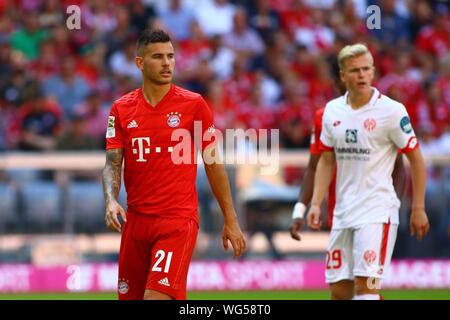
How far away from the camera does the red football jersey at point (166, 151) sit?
812 cm

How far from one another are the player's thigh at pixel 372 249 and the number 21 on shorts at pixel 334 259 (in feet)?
0.62

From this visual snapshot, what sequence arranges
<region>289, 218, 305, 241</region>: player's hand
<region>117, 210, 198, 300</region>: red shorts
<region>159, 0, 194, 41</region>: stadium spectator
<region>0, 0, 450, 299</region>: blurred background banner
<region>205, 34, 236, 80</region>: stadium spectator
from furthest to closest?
<region>159, 0, 194, 41</region>: stadium spectator, <region>205, 34, 236, 80</region>: stadium spectator, <region>0, 0, 450, 299</region>: blurred background banner, <region>289, 218, 305, 241</region>: player's hand, <region>117, 210, 198, 300</region>: red shorts

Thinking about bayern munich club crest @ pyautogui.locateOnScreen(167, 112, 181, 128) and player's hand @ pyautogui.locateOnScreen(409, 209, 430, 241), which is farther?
player's hand @ pyautogui.locateOnScreen(409, 209, 430, 241)

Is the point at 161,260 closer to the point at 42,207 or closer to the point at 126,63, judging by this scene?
the point at 42,207

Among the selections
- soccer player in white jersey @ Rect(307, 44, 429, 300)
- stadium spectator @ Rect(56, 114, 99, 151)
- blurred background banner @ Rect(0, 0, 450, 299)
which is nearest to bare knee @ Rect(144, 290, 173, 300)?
soccer player in white jersey @ Rect(307, 44, 429, 300)

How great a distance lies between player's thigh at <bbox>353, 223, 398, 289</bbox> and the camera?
9.18 m

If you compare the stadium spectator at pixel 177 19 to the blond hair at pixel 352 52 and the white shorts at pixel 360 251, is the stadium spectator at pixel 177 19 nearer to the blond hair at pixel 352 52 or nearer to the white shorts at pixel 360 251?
the blond hair at pixel 352 52

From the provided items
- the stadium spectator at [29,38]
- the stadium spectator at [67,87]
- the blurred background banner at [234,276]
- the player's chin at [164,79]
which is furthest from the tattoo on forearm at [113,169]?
the stadium spectator at [29,38]

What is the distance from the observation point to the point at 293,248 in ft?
55.9

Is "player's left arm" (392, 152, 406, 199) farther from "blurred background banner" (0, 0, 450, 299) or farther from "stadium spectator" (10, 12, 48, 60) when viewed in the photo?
"stadium spectator" (10, 12, 48, 60)

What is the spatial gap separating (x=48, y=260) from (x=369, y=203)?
8.63 meters

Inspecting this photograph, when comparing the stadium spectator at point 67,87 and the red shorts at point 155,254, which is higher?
the stadium spectator at point 67,87

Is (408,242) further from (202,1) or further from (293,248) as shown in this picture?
(202,1)

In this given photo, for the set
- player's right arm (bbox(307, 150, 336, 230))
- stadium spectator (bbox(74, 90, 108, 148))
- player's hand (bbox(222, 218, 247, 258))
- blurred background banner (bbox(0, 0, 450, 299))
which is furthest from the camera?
stadium spectator (bbox(74, 90, 108, 148))
